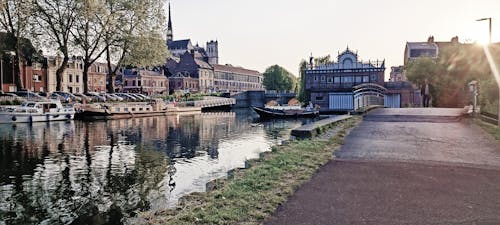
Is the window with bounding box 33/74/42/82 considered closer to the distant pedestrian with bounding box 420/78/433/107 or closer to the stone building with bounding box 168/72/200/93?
the stone building with bounding box 168/72/200/93

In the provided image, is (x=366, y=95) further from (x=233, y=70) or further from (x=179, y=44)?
(x=179, y=44)

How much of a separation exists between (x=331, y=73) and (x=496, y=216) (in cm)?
7100

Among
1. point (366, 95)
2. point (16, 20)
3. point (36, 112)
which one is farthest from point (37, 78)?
point (366, 95)

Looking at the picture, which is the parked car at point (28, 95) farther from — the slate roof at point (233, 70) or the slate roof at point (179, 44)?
the slate roof at point (179, 44)

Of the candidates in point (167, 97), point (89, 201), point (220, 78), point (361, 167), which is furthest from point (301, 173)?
point (220, 78)

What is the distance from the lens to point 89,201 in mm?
10016

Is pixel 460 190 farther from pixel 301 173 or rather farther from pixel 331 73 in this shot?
pixel 331 73

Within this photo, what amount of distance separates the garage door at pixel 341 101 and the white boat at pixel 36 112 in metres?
36.8

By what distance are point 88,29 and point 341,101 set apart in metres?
37.2

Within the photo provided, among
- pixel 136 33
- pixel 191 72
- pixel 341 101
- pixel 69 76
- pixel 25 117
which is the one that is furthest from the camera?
pixel 191 72

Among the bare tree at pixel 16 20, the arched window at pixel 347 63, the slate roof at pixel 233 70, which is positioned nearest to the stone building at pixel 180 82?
the slate roof at pixel 233 70

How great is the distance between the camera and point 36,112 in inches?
1538

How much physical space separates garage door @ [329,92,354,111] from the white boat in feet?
121

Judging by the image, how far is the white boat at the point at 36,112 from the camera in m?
37.3
